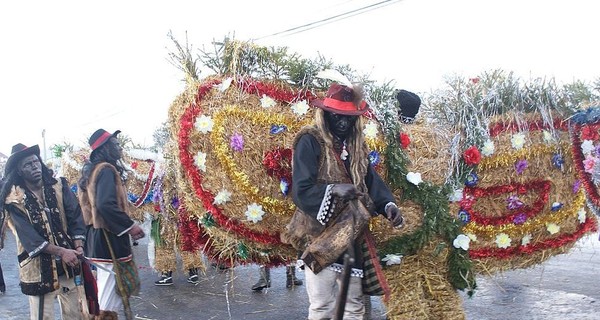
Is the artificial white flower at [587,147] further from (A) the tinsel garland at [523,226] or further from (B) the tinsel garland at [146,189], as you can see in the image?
(B) the tinsel garland at [146,189]

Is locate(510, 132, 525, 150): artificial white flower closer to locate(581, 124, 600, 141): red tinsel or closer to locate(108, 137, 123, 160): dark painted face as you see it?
locate(581, 124, 600, 141): red tinsel

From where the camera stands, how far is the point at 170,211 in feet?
24.0

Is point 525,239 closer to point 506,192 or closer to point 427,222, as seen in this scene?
point 506,192

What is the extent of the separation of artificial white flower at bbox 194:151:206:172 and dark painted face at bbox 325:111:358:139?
1.07 m

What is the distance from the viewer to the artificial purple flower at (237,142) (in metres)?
4.18

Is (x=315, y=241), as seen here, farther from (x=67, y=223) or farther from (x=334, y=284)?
(x=67, y=223)

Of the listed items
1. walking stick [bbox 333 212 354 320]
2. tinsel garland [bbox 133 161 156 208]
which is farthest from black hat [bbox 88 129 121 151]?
walking stick [bbox 333 212 354 320]

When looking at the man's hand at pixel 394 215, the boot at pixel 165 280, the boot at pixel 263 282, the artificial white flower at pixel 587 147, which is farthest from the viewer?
the boot at pixel 165 280

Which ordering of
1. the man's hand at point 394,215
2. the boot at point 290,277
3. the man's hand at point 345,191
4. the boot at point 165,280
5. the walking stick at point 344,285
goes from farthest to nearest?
the boot at point 165,280 → the boot at point 290,277 → the man's hand at point 394,215 → the man's hand at point 345,191 → the walking stick at point 344,285

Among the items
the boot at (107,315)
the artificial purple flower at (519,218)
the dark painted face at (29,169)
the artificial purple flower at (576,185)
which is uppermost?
the dark painted face at (29,169)

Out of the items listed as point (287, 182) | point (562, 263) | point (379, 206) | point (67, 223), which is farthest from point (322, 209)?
point (562, 263)

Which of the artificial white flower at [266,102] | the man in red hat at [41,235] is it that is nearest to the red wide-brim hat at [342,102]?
the artificial white flower at [266,102]

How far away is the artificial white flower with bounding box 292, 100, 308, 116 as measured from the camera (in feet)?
13.9

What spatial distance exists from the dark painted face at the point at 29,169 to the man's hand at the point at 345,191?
2.51 meters
